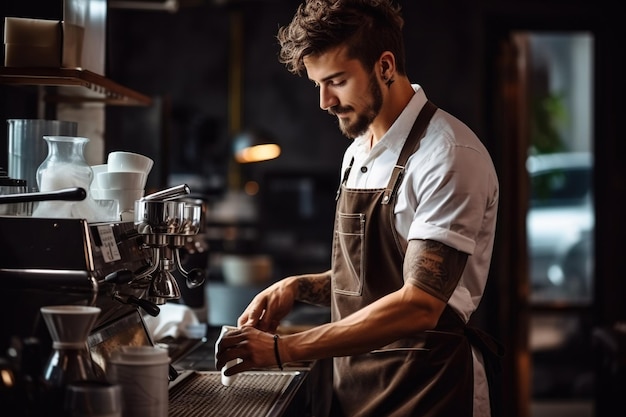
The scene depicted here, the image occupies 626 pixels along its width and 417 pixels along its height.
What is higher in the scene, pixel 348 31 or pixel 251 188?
pixel 348 31

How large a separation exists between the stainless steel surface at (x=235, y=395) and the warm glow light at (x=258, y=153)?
8.67 feet

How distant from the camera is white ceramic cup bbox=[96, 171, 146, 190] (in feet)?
7.84

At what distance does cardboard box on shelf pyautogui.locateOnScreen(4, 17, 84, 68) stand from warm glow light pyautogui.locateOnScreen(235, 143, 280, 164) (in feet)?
8.63

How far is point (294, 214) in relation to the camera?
7.48 m

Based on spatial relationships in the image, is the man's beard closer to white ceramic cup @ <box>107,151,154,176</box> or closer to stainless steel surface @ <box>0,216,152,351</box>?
white ceramic cup @ <box>107,151,154,176</box>

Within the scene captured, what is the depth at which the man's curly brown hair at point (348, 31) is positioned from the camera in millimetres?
2355

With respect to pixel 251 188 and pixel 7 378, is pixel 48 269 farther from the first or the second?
pixel 251 188

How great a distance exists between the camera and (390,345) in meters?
2.36

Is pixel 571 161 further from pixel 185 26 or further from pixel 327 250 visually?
pixel 185 26

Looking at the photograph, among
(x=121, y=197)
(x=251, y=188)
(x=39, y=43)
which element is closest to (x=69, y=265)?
(x=121, y=197)

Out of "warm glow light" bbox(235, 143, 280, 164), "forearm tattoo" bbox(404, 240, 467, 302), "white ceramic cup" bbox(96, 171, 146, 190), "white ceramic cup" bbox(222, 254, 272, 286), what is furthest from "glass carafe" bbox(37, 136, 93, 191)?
"white ceramic cup" bbox(222, 254, 272, 286)

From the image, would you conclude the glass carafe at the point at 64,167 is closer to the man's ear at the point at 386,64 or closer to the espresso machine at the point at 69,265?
the espresso machine at the point at 69,265

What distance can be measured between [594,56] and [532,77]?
128cm

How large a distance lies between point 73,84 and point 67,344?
1.03 meters
